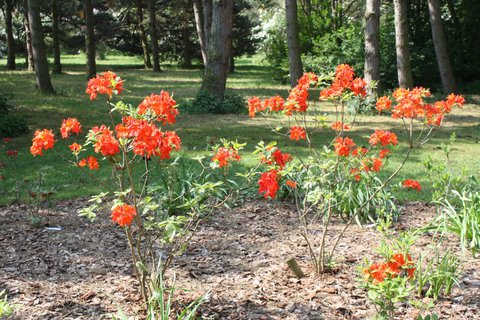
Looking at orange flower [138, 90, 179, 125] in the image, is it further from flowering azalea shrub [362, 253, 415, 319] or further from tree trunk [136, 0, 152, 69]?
tree trunk [136, 0, 152, 69]

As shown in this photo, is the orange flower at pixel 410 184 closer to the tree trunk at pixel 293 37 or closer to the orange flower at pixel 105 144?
the orange flower at pixel 105 144

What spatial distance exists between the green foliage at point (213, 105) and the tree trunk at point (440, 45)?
630cm

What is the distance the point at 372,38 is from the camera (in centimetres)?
1366

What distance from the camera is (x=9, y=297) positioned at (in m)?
3.85

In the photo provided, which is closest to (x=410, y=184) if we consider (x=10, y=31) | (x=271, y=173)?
(x=271, y=173)

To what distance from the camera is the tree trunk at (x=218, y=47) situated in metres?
13.5

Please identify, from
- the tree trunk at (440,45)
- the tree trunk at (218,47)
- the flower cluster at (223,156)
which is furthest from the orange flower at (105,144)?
the tree trunk at (440,45)

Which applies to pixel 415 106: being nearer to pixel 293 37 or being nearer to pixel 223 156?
pixel 223 156

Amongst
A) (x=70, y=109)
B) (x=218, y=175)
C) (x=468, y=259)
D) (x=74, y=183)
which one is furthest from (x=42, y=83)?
(x=468, y=259)

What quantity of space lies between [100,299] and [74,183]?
3.80 meters

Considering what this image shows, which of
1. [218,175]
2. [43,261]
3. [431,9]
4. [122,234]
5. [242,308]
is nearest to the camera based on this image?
[242,308]

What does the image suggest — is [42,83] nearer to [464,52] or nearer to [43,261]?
[43,261]

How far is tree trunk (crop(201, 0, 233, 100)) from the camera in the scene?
44.3 ft

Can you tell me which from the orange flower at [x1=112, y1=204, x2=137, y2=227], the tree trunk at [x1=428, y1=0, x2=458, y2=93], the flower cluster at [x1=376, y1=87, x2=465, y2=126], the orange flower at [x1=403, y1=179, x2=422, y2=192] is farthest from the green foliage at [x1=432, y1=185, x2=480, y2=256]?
the tree trunk at [x1=428, y1=0, x2=458, y2=93]
